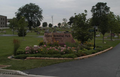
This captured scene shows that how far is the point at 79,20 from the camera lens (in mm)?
15078

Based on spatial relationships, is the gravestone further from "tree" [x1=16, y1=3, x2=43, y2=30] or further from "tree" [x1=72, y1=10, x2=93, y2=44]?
"tree" [x1=16, y1=3, x2=43, y2=30]

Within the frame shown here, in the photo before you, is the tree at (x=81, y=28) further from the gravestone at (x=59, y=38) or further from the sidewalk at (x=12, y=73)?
the sidewalk at (x=12, y=73)

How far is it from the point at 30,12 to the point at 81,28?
60.7m

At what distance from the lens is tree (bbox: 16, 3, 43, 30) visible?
71625 mm

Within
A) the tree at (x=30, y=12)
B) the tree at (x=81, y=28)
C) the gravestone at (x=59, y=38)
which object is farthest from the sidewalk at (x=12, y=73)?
the tree at (x=30, y=12)

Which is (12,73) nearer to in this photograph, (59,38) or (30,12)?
(59,38)

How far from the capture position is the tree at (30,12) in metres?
71.6

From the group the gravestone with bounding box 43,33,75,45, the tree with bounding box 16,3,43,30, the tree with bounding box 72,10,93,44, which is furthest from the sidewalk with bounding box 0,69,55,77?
the tree with bounding box 16,3,43,30

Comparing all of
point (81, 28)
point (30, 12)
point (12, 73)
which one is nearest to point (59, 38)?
point (81, 28)

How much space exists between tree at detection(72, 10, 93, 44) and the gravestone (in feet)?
3.36

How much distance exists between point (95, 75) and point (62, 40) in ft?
29.4

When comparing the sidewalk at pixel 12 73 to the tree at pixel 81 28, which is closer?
the sidewalk at pixel 12 73

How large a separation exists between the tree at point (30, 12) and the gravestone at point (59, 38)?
197ft

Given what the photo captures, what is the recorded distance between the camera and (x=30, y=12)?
7162 centimetres
